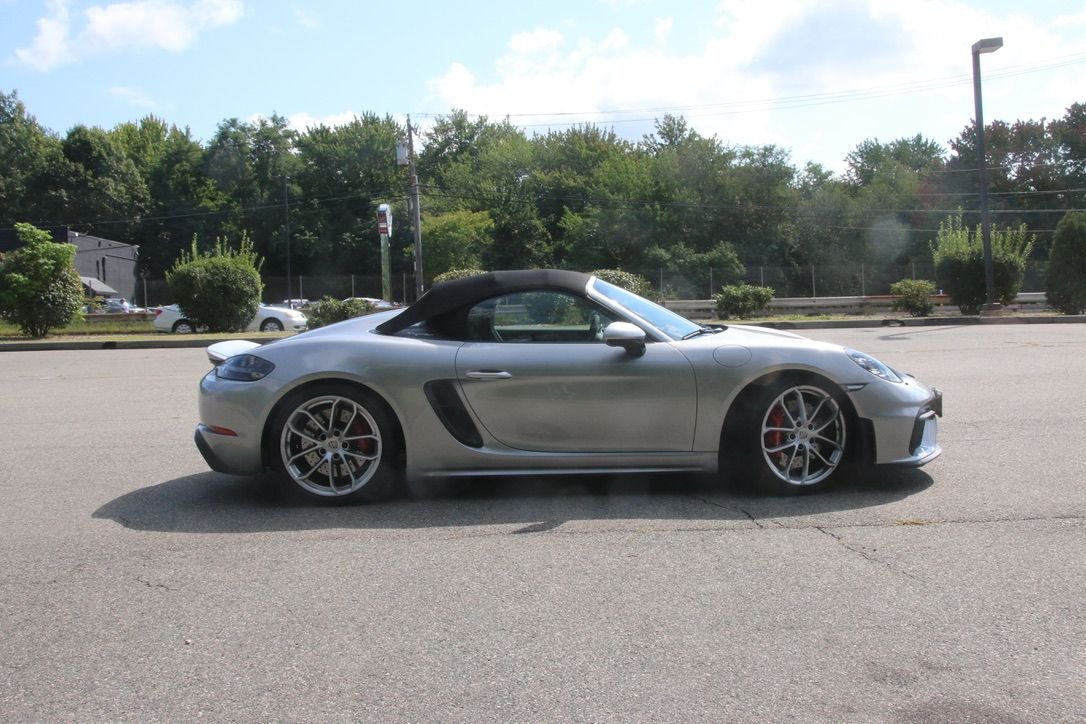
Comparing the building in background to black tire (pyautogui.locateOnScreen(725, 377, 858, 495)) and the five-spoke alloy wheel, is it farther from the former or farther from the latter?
black tire (pyautogui.locateOnScreen(725, 377, 858, 495))

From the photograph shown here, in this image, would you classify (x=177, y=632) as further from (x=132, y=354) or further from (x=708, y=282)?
(x=708, y=282)

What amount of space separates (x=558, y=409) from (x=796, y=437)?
4.46ft

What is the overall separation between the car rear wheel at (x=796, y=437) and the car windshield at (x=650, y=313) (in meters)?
0.64

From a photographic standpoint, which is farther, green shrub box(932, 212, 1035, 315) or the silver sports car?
green shrub box(932, 212, 1035, 315)

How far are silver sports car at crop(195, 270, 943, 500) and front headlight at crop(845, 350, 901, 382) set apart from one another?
0.02 m

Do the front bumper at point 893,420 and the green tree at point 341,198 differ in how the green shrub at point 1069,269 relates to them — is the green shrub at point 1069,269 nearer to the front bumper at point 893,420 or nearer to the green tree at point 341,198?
the front bumper at point 893,420

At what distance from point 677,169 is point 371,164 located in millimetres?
23449

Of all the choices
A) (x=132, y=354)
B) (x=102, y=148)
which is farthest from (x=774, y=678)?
(x=102, y=148)

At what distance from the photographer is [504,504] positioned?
5273mm

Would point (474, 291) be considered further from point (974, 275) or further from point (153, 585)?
point (974, 275)

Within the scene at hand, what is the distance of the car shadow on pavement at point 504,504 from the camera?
16.1 feet

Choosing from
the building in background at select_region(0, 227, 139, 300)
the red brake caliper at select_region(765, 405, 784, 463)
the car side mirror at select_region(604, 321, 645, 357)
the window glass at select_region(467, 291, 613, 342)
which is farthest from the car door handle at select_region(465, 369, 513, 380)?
the building in background at select_region(0, 227, 139, 300)

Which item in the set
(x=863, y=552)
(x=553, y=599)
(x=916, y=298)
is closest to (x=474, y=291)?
(x=553, y=599)

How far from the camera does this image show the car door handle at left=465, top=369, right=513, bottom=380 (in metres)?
5.16
